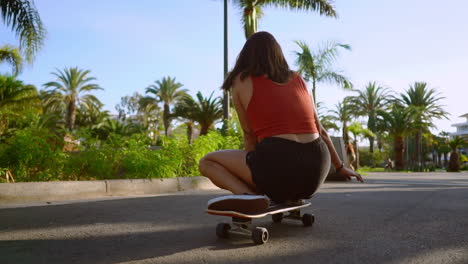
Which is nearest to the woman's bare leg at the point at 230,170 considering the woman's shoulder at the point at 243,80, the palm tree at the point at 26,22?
the woman's shoulder at the point at 243,80

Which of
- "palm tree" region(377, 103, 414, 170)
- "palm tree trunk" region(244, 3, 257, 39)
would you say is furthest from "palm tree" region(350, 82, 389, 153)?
"palm tree trunk" region(244, 3, 257, 39)

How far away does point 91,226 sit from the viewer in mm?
3836

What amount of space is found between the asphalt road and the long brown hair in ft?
4.01

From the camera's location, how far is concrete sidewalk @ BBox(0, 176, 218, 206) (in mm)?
5719

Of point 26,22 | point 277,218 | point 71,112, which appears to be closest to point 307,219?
point 277,218

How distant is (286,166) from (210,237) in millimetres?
845

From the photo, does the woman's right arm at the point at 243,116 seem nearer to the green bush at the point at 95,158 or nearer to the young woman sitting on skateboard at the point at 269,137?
the young woman sitting on skateboard at the point at 269,137

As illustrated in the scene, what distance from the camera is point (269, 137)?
3059 millimetres

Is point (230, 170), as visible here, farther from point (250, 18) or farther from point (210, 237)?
point (250, 18)

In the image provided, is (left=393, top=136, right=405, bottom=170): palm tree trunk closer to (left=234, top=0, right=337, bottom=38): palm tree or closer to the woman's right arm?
(left=234, top=0, right=337, bottom=38): palm tree

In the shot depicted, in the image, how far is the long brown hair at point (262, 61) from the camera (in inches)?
125

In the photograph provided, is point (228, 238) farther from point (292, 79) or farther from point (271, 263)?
point (292, 79)

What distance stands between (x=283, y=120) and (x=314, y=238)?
3.10ft

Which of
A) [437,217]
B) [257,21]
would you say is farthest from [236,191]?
[257,21]
